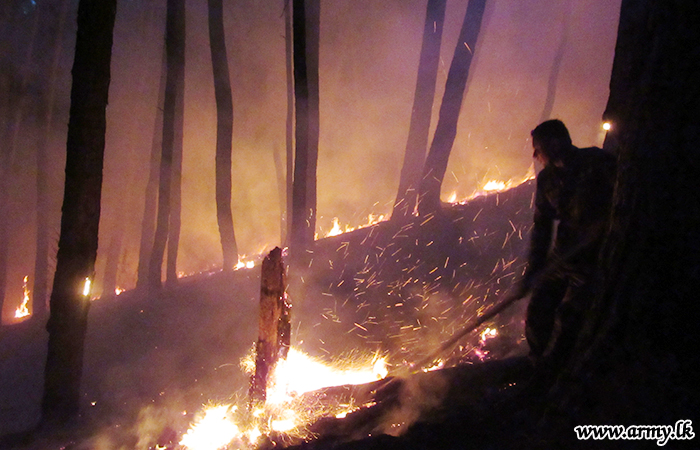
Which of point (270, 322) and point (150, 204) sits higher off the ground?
point (150, 204)

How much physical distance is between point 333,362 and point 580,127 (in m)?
20.2

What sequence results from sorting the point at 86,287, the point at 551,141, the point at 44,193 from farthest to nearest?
1. the point at 44,193
2. the point at 86,287
3. the point at 551,141

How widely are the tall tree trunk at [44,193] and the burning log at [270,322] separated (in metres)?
15.8

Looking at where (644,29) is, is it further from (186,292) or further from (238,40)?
(238,40)

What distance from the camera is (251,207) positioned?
78.3 ft

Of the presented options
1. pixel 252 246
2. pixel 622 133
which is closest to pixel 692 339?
pixel 622 133

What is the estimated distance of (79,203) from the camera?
16.6ft

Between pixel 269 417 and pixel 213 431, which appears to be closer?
pixel 269 417

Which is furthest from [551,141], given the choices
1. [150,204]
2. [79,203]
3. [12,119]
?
[12,119]

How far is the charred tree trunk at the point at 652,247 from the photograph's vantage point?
6.61 feet

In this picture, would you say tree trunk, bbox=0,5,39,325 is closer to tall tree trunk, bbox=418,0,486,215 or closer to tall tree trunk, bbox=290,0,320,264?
tall tree trunk, bbox=290,0,320,264

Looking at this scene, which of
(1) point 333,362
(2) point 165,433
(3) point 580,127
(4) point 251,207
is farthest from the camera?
(4) point 251,207

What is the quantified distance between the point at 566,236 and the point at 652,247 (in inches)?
37.9

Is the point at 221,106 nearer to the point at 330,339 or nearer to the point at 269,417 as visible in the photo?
the point at 330,339
